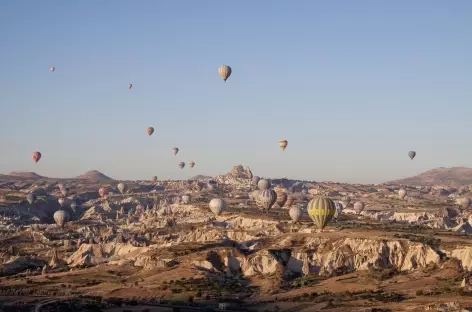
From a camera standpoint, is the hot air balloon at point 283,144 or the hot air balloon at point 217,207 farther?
the hot air balloon at point 283,144

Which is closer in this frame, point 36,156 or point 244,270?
point 244,270

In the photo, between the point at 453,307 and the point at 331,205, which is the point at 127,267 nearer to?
the point at 331,205

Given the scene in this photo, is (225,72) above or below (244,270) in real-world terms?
above

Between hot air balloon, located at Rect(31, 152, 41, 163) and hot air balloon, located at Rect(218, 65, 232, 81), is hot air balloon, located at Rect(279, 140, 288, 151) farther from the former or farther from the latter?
hot air balloon, located at Rect(31, 152, 41, 163)

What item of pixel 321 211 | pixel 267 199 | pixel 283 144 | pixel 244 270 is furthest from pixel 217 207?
pixel 244 270

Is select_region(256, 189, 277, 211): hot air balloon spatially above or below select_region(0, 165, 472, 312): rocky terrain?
above

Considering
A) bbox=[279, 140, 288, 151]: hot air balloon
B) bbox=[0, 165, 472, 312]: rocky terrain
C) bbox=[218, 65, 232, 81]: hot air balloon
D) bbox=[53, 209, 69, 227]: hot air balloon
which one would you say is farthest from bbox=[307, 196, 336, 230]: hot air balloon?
bbox=[53, 209, 69, 227]: hot air balloon

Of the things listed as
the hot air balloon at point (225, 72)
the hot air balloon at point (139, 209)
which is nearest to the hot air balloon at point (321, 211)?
the hot air balloon at point (225, 72)

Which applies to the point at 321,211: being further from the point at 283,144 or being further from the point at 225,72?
the point at 283,144

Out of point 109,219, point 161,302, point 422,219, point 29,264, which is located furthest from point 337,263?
point 109,219

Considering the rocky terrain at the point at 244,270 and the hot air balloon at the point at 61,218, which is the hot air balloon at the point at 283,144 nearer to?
the rocky terrain at the point at 244,270

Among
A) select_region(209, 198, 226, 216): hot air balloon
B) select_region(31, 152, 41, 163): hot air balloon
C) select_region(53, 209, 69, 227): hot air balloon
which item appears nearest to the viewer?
select_region(209, 198, 226, 216): hot air balloon
